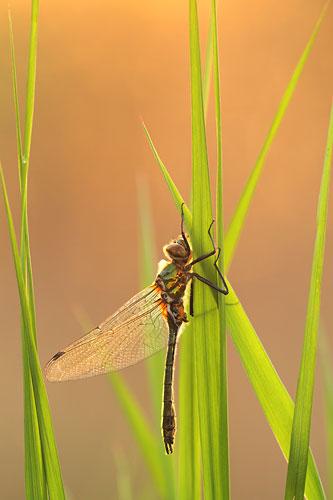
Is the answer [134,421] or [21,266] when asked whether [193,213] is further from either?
[134,421]

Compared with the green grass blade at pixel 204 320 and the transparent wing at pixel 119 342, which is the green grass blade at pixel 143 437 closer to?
the transparent wing at pixel 119 342

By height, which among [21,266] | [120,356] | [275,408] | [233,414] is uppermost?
[21,266]

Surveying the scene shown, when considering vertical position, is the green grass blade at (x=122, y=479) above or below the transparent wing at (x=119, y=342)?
below

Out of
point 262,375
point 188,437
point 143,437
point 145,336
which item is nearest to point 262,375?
point 262,375

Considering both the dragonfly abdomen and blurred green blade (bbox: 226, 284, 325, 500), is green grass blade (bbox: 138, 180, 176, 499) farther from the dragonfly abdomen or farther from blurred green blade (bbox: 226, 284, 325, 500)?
blurred green blade (bbox: 226, 284, 325, 500)

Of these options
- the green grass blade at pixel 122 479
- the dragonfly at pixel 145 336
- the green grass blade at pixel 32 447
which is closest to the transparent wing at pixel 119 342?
the dragonfly at pixel 145 336

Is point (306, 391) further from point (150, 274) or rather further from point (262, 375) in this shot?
point (150, 274)

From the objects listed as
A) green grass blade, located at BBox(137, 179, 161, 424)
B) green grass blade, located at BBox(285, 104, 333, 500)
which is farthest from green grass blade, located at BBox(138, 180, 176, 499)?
green grass blade, located at BBox(285, 104, 333, 500)

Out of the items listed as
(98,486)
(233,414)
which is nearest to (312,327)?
(98,486)
